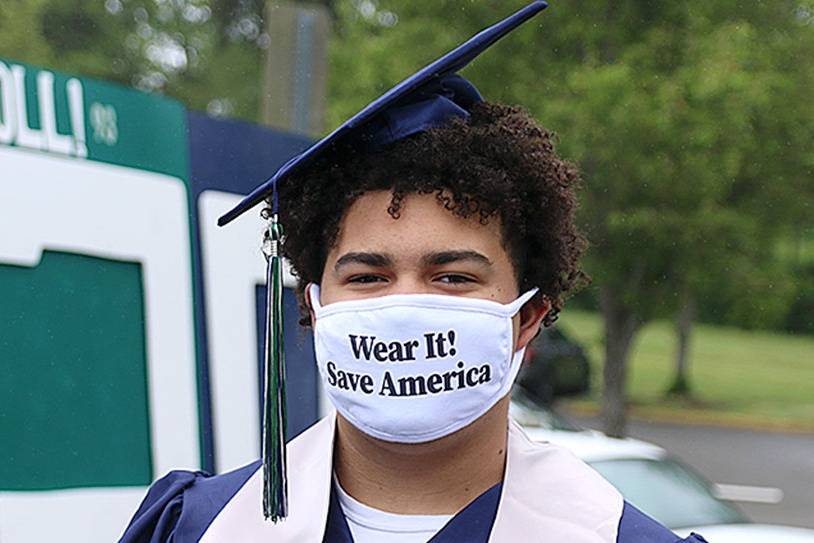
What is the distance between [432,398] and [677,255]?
263 inches

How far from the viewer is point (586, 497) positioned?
2023 mm

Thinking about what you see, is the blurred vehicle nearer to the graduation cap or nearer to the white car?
the white car

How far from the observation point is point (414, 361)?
6.50 feet

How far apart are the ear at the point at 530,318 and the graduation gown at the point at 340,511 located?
0.14m

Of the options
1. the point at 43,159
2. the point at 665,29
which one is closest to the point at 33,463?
the point at 43,159

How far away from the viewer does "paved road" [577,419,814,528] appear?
38.0 feet

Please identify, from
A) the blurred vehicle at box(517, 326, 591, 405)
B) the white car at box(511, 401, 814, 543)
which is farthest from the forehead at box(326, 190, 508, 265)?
the blurred vehicle at box(517, 326, 591, 405)

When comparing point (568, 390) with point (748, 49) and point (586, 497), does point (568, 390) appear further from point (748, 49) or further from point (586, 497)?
point (586, 497)

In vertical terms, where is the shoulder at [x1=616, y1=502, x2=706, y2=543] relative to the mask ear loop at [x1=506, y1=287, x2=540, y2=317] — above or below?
below

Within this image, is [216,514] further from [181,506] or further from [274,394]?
[274,394]

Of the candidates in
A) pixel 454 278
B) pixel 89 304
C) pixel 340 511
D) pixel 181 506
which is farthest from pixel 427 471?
pixel 89 304

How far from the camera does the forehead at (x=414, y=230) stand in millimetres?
1957

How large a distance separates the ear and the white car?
11.9ft

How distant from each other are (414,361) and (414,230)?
0.63ft
